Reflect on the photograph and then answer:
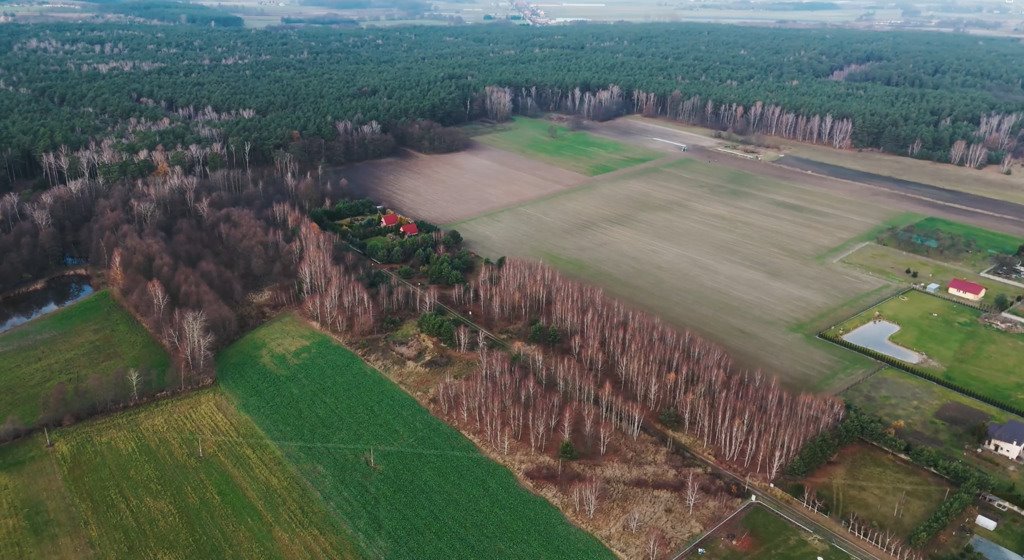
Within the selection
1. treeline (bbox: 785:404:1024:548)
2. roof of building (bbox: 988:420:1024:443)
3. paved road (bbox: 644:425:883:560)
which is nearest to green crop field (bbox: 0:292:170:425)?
paved road (bbox: 644:425:883:560)

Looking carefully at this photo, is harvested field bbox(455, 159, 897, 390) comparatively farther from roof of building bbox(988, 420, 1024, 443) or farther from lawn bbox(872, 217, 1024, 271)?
roof of building bbox(988, 420, 1024, 443)

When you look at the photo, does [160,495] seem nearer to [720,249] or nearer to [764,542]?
[764,542]

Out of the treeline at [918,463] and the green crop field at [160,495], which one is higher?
the treeline at [918,463]

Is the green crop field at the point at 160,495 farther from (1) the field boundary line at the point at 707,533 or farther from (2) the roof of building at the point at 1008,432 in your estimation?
(2) the roof of building at the point at 1008,432

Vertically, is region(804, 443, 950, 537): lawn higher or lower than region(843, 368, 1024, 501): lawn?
lower

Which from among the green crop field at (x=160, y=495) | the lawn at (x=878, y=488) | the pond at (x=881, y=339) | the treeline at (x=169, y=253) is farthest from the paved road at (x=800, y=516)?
the treeline at (x=169, y=253)

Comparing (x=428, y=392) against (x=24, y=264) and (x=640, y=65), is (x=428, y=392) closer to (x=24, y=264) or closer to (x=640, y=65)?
(x=24, y=264)
